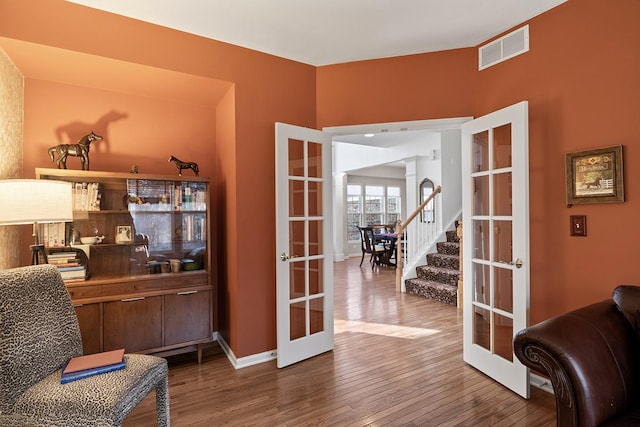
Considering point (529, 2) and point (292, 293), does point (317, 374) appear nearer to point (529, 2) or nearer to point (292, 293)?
point (292, 293)

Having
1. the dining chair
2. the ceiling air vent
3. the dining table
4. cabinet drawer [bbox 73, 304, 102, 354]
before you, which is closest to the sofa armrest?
the ceiling air vent

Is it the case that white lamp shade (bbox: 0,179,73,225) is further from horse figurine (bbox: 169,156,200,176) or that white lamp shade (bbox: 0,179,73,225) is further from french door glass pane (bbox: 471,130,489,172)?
french door glass pane (bbox: 471,130,489,172)

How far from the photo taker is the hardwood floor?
2.17m

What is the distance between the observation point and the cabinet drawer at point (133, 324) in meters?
2.61

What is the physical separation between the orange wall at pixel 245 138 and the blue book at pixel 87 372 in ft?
4.02

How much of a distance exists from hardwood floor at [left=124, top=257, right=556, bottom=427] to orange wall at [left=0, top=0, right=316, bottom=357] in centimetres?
41

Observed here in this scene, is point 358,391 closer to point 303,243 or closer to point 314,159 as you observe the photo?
point 303,243

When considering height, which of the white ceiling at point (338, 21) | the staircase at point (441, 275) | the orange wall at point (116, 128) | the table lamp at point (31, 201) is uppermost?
the white ceiling at point (338, 21)

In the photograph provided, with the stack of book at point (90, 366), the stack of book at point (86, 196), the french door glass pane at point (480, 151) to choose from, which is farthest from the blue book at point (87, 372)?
the french door glass pane at point (480, 151)

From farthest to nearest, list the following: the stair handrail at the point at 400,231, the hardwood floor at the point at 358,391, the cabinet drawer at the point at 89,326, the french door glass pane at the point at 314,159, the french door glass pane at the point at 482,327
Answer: the stair handrail at the point at 400,231 < the french door glass pane at the point at 314,159 < the french door glass pane at the point at 482,327 < the cabinet drawer at the point at 89,326 < the hardwood floor at the point at 358,391

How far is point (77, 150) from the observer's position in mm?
2703

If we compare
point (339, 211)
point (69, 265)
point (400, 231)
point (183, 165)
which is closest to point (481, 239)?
point (183, 165)

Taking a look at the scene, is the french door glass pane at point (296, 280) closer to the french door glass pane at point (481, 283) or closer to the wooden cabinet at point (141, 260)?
the wooden cabinet at point (141, 260)

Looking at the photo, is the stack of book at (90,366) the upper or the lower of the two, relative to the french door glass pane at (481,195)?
lower
